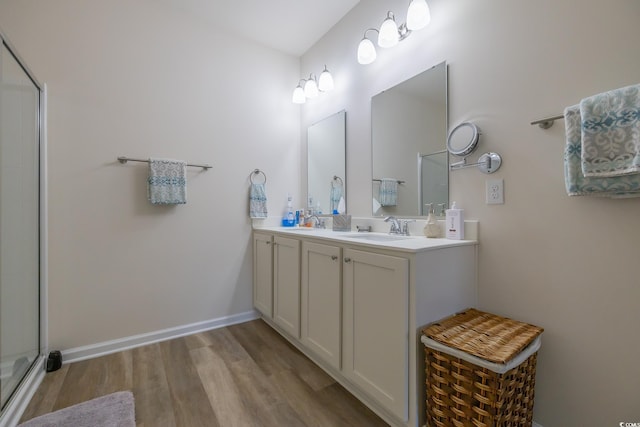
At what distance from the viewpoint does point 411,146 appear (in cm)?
183

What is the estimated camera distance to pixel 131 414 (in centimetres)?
140

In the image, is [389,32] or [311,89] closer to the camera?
[389,32]

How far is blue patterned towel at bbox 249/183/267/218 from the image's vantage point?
8.52 feet

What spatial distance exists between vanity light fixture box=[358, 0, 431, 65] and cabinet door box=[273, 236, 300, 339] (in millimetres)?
1388

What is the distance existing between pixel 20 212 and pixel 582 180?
2687mm

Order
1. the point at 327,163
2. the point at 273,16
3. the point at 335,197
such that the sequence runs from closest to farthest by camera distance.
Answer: the point at 273,16, the point at 335,197, the point at 327,163

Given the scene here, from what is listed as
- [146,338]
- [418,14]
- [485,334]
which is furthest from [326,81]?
[146,338]

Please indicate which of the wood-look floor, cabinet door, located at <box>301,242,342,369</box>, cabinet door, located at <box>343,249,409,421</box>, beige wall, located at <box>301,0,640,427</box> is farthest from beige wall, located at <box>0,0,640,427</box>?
cabinet door, located at <box>301,242,342,369</box>

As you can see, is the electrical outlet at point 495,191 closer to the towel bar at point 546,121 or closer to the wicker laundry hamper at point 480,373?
the towel bar at point 546,121

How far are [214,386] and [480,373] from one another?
1.41 m

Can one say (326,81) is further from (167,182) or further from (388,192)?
(167,182)

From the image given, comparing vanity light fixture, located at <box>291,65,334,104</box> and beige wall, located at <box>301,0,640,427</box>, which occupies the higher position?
vanity light fixture, located at <box>291,65,334,104</box>

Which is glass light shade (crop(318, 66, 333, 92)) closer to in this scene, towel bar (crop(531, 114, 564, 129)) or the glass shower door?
towel bar (crop(531, 114, 564, 129))

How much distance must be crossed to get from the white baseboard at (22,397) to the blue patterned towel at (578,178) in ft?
8.55
